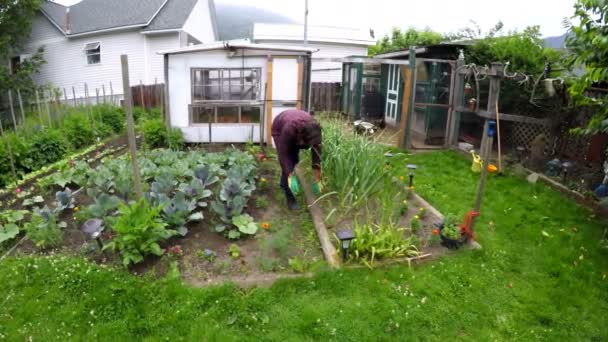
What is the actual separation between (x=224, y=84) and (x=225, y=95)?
216 millimetres

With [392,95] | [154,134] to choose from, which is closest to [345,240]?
[154,134]

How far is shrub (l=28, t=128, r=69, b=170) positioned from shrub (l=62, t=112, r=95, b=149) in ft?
1.45

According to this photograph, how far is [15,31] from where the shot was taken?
608 inches

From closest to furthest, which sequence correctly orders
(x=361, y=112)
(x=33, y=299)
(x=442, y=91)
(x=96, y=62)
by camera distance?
1. (x=33, y=299)
2. (x=442, y=91)
3. (x=361, y=112)
4. (x=96, y=62)

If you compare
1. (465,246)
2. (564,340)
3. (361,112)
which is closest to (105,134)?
(361,112)

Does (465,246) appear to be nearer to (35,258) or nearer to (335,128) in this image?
(335,128)

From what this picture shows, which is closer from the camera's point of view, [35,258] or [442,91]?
[35,258]

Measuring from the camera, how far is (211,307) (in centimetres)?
314

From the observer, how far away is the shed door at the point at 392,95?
10.3 metres

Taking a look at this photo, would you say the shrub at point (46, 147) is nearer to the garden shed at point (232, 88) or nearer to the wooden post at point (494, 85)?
the garden shed at point (232, 88)

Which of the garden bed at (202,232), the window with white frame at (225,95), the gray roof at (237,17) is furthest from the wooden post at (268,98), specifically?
the gray roof at (237,17)

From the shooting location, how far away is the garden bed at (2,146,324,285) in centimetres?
359

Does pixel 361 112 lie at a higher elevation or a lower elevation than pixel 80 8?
lower

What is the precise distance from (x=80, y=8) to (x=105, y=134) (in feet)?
39.2
